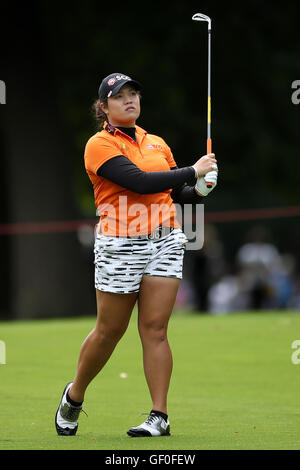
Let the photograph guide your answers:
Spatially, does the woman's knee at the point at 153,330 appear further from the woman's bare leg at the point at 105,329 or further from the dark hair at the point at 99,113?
the dark hair at the point at 99,113

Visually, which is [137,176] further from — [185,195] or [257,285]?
[257,285]

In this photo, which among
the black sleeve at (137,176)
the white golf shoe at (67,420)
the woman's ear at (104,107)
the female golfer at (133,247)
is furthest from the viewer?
the woman's ear at (104,107)

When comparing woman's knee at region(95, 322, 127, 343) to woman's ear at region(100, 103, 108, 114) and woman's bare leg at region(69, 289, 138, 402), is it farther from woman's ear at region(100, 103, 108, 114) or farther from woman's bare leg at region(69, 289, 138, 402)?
woman's ear at region(100, 103, 108, 114)

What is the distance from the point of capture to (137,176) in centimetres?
662

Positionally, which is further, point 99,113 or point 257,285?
point 257,285

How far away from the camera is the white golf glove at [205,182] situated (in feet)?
22.3

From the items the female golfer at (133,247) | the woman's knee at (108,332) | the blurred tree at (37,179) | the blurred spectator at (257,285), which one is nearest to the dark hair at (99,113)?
the female golfer at (133,247)

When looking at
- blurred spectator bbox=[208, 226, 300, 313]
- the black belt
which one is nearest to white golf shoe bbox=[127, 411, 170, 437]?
the black belt

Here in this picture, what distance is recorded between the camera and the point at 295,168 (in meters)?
23.5

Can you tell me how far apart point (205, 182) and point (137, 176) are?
1.57 ft

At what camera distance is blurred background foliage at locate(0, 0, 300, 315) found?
2047 centimetres

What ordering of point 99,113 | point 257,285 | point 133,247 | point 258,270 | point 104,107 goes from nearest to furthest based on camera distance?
point 133,247
point 104,107
point 99,113
point 257,285
point 258,270

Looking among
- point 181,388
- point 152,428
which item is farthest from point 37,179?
point 152,428

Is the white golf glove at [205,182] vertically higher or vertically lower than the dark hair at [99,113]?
lower
